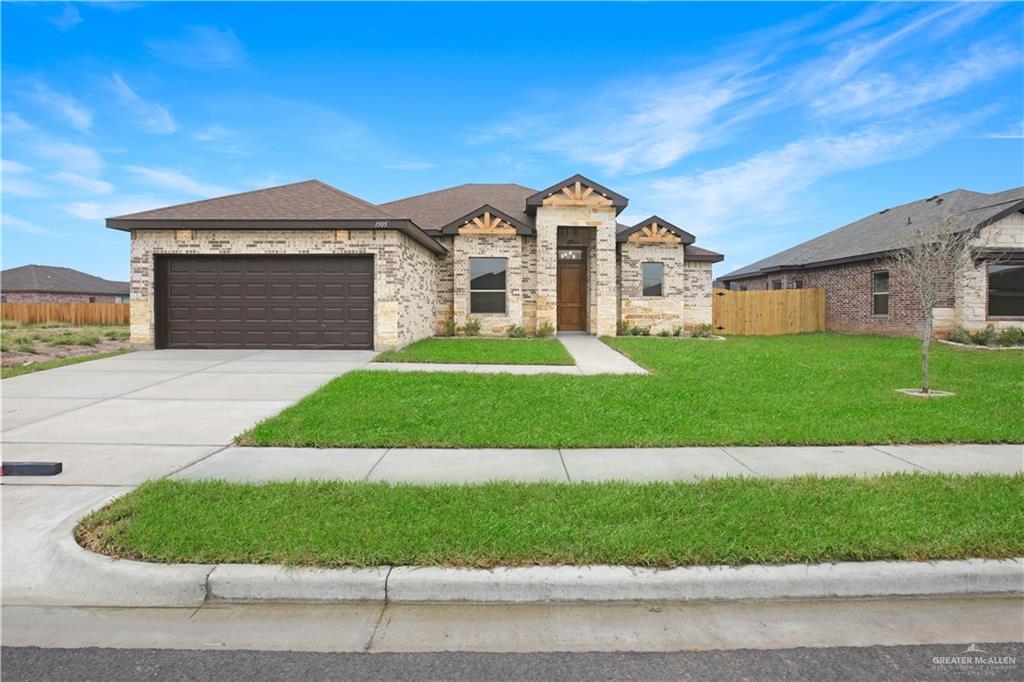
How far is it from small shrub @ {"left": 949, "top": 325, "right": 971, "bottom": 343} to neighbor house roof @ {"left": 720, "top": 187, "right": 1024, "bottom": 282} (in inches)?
126

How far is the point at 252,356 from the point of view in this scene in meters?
13.8

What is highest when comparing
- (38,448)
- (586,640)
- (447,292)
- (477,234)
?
(477,234)

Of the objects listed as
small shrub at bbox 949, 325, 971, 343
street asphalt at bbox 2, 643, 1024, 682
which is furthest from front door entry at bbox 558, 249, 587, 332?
street asphalt at bbox 2, 643, 1024, 682

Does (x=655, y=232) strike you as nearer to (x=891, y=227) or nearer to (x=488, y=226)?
(x=488, y=226)

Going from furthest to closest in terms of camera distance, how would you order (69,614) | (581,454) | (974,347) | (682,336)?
(682,336), (974,347), (581,454), (69,614)

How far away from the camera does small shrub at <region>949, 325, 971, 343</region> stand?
724 inches

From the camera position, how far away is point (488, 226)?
20219 millimetres

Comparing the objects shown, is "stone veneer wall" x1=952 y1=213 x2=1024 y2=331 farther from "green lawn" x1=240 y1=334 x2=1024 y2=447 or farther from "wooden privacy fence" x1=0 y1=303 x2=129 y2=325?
"wooden privacy fence" x1=0 y1=303 x2=129 y2=325

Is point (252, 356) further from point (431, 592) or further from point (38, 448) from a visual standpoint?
point (431, 592)

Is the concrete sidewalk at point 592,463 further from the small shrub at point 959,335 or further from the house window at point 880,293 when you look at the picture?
the house window at point 880,293

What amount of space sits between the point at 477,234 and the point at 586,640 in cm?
1810

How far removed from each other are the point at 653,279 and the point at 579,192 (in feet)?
15.3

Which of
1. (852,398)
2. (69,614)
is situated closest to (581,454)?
(69,614)

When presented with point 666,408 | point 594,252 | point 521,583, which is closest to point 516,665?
point 521,583
